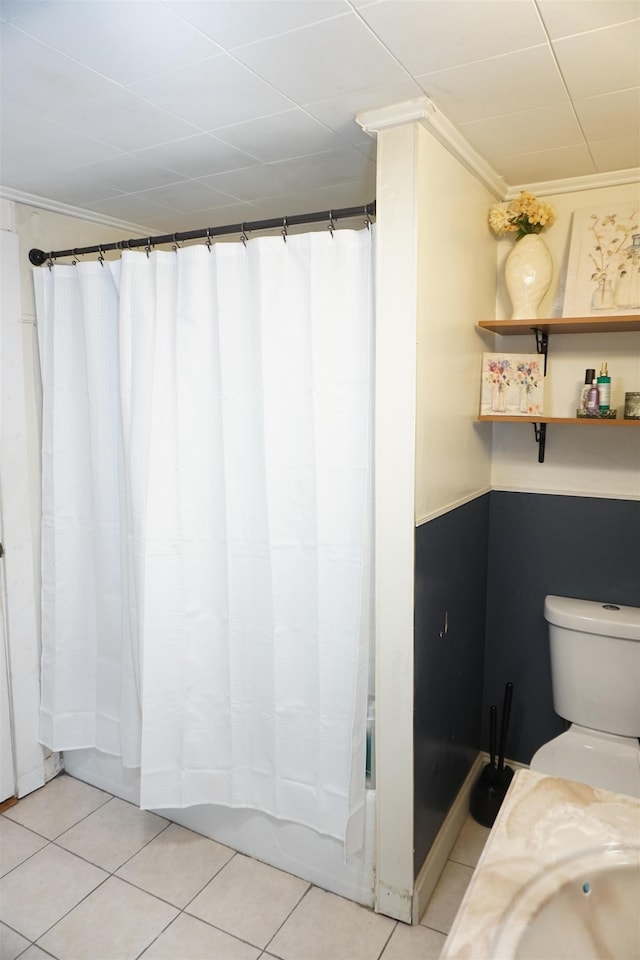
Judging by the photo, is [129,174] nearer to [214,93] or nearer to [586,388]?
[214,93]

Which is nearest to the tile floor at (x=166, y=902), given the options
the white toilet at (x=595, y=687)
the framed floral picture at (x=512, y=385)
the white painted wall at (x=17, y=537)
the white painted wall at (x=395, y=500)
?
the white painted wall at (x=395, y=500)

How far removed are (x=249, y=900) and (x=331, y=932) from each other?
0.27 meters

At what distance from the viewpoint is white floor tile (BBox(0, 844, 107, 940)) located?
1.81m

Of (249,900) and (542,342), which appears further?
(542,342)

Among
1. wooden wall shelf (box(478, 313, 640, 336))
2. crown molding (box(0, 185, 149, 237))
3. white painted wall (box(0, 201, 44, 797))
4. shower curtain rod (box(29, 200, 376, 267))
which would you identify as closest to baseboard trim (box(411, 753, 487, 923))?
white painted wall (box(0, 201, 44, 797))

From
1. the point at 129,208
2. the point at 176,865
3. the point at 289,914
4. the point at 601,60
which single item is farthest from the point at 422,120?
the point at 176,865

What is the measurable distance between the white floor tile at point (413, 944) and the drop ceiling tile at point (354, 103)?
2112 mm

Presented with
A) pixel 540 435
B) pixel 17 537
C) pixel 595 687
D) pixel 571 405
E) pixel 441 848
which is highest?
pixel 571 405

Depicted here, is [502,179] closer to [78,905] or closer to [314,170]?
[314,170]

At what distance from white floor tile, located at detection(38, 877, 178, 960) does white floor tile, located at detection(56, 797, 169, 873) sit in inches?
5.3

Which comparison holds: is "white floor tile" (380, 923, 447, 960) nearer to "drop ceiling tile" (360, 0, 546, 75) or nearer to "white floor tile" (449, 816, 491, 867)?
"white floor tile" (449, 816, 491, 867)

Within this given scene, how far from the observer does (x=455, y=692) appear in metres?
2.08

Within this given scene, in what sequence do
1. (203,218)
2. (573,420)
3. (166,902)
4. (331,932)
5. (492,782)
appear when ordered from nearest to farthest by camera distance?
(331,932) → (166,902) → (573,420) → (492,782) → (203,218)

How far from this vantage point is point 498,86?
1.40m
